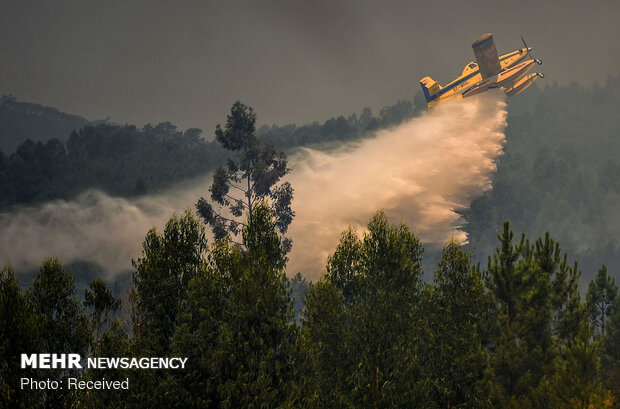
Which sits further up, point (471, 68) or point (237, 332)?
point (471, 68)

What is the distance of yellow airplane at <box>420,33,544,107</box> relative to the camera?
240ft

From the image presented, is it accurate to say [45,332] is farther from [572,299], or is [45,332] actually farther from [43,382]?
[572,299]

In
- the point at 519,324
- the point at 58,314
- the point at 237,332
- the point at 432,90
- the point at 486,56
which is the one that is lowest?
the point at 519,324

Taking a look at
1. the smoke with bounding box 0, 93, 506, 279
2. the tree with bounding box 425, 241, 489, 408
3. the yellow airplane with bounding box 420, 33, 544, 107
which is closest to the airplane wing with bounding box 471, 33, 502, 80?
the yellow airplane with bounding box 420, 33, 544, 107

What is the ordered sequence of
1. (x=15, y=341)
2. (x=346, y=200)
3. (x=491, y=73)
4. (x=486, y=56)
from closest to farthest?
1. (x=15, y=341)
2. (x=486, y=56)
3. (x=491, y=73)
4. (x=346, y=200)

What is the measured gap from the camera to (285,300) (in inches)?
1128

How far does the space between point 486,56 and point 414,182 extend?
3943 cm

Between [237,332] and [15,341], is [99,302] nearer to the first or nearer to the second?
[15,341]

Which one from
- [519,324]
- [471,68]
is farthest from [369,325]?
[471,68]

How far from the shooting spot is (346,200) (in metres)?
119

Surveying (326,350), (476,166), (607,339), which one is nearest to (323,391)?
(326,350)

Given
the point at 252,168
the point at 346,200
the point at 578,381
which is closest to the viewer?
the point at 578,381

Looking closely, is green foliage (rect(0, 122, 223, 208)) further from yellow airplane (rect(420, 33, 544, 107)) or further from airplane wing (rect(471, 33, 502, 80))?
airplane wing (rect(471, 33, 502, 80))

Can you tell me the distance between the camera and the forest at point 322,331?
87.6 feet
